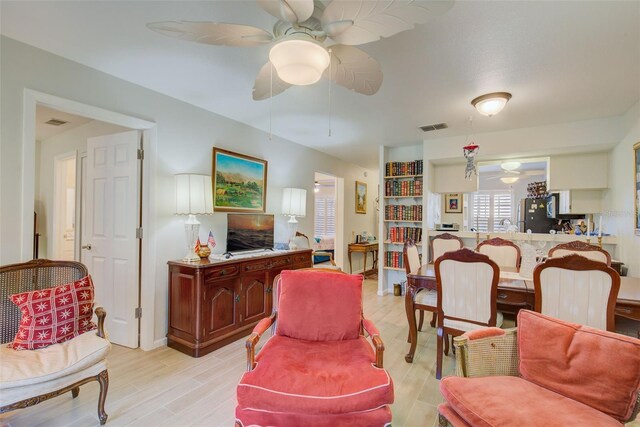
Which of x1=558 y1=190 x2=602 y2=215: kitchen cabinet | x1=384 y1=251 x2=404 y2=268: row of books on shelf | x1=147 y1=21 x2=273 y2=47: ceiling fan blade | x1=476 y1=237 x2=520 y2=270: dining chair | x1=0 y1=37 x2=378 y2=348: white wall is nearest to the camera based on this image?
x1=147 y1=21 x2=273 y2=47: ceiling fan blade

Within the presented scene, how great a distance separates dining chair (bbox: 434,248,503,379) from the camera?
2.21 m

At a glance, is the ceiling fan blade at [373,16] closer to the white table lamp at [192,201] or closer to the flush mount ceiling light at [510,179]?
the white table lamp at [192,201]

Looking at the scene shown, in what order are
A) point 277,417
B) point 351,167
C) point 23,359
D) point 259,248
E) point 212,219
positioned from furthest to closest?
point 351,167 → point 259,248 → point 212,219 → point 23,359 → point 277,417

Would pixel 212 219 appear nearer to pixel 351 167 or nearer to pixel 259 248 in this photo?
pixel 259 248

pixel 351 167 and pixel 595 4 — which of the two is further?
pixel 351 167

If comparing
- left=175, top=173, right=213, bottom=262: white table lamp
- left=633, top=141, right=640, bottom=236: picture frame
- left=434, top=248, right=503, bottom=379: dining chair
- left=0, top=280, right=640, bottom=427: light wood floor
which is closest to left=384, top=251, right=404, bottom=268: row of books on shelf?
left=0, top=280, right=640, bottom=427: light wood floor

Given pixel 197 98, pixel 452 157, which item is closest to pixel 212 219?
pixel 197 98

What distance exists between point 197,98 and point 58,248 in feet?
10.5

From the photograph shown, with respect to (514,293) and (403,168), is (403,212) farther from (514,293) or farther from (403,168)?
(514,293)

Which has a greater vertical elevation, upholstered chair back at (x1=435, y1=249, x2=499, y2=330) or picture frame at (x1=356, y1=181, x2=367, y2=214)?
picture frame at (x1=356, y1=181, x2=367, y2=214)

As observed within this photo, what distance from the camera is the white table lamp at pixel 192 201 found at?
2.88 meters

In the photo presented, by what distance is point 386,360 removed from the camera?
2652mm

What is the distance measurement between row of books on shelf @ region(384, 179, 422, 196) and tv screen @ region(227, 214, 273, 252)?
2.10 meters

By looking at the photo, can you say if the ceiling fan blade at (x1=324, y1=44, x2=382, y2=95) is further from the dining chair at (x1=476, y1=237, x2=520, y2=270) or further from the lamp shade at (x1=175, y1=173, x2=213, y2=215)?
the dining chair at (x1=476, y1=237, x2=520, y2=270)
